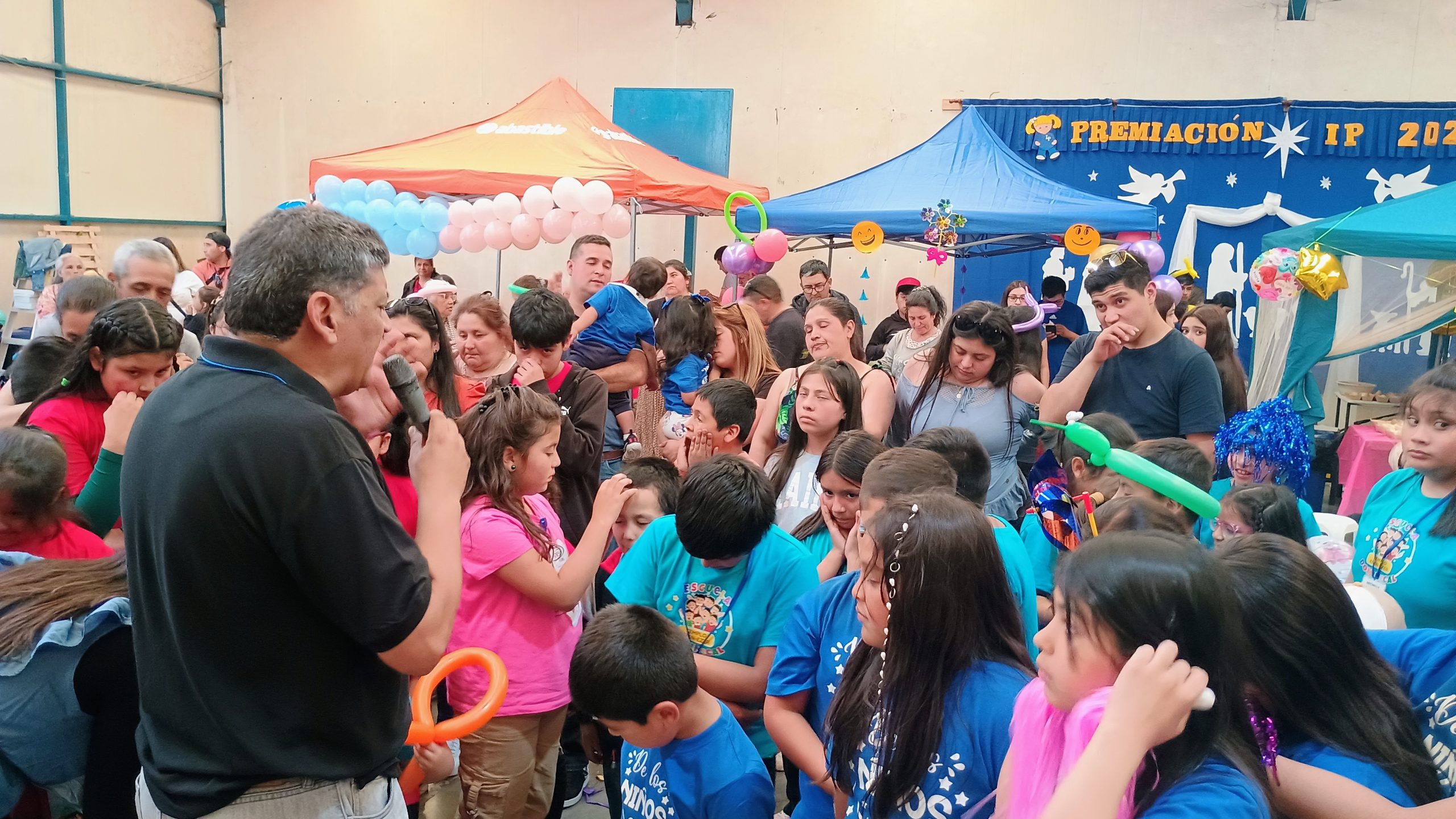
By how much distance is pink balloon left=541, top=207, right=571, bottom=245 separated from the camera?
6.55 metres

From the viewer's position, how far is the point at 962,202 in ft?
21.9

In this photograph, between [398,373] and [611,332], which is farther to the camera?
[611,332]

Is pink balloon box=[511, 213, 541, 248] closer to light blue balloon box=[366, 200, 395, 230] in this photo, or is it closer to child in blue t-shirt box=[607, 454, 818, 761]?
light blue balloon box=[366, 200, 395, 230]

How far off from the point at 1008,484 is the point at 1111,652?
7.41 ft

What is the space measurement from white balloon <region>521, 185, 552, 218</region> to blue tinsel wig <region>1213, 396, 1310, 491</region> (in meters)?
4.50

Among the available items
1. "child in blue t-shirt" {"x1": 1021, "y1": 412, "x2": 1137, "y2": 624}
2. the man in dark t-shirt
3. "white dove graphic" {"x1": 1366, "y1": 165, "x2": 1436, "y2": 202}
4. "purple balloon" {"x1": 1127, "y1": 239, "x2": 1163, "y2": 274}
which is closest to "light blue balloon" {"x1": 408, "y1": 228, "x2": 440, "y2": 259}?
the man in dark t-shirt

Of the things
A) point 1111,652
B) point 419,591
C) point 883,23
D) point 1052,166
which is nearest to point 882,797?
point 1111,652

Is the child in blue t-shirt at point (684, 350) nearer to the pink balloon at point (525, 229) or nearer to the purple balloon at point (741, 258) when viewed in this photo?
the pink balloon at point (525, 229)

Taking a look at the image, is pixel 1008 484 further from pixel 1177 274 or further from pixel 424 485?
pixel 1177 274

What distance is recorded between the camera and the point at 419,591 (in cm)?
130

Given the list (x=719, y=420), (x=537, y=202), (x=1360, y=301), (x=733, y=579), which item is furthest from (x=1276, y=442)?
(x=537, y=202)

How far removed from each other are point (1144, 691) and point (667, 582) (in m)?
1.48

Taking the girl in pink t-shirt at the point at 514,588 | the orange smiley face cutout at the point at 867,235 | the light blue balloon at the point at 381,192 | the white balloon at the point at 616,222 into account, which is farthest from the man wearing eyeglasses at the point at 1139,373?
the light blue balloon at the point at 381,192

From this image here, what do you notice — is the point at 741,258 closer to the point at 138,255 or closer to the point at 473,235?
the point at 473,235
